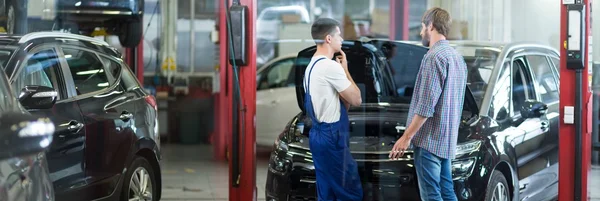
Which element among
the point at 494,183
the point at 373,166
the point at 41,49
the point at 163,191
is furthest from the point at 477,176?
the point at 41,49

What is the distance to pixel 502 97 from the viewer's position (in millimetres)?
7438

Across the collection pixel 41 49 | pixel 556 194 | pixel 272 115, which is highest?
pixel 41 49

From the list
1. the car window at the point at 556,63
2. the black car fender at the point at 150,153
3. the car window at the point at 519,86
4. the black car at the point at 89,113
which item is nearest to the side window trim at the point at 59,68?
the black car at the point at 89,113

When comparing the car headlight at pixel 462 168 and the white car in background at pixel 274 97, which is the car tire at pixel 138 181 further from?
the car headlight at pixel 462 168

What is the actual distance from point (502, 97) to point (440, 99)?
36.7 inches

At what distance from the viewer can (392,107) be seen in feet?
24.5

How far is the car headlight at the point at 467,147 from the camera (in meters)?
7.13

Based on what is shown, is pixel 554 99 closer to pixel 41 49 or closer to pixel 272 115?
pixel 272 115

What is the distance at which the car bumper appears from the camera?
705 centimetres

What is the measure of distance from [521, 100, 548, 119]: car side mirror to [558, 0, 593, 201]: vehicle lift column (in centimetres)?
13

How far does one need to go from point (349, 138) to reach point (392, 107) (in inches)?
14.8

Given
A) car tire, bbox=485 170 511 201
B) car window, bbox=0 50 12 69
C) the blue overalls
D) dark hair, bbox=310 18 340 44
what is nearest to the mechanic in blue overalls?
the blue overalls

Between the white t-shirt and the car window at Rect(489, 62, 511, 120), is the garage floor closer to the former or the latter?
the white t-shirt

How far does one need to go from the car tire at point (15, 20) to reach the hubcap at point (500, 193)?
323cm
